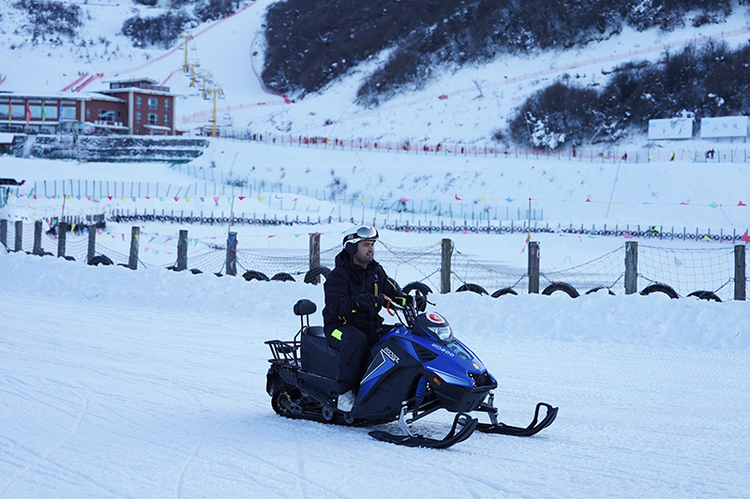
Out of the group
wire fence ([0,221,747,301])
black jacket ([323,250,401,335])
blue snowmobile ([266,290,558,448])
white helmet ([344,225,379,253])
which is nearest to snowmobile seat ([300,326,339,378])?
blue snowmobile ([266,290,558,448])

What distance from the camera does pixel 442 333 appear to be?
17.7 ft

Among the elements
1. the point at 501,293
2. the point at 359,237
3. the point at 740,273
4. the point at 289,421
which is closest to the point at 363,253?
the point at 359,237

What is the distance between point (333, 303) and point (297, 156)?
60208 mm

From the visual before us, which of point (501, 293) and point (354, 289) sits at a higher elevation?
point (354, 289)

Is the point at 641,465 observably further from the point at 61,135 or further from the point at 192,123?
the point at 192,123

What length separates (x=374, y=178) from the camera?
59125 mm

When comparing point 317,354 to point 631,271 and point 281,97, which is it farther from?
point 281,97

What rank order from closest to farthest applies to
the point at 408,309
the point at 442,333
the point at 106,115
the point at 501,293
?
1. the point at 442,333
2. the point at 408,309
3. the point at 501,293
4. the point at 106,115

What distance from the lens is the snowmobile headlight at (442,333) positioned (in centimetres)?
538

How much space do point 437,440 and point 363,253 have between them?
1.49 meters

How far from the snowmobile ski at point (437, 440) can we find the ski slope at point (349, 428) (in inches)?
3.2

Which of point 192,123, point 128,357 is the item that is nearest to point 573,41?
point 192,123

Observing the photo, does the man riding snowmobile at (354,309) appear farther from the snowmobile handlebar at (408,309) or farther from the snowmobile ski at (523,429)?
the snowmobile ski at (523,429)

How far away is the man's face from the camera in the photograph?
18.9ft
